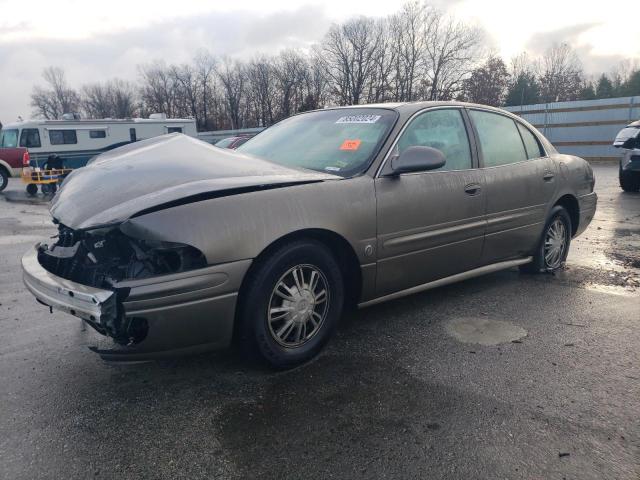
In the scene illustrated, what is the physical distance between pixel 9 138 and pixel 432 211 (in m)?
19.5

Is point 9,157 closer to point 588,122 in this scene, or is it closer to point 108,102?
point 588,122

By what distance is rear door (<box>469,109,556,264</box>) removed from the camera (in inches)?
154

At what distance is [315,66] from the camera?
58.2 metres

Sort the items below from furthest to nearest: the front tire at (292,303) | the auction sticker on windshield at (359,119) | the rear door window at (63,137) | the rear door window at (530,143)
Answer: the rear door window at (63,137), the rear door window at (530,143), the auction sticker on windshield at (359,119), the front tire at (292,303)

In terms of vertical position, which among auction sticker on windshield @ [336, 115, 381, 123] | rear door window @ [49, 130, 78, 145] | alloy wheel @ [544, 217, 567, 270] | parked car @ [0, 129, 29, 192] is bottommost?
alloy wheel @ [544, 217, 567, 270]

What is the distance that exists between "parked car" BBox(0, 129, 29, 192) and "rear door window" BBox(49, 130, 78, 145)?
1.18 meters

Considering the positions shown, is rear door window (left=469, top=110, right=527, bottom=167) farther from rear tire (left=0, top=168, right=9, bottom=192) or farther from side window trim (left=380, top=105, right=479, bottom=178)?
rear tire (left=0, top=168, right=9, bottom=192)

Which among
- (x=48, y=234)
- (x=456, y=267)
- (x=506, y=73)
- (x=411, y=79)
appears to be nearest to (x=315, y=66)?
(x=411, y=79)

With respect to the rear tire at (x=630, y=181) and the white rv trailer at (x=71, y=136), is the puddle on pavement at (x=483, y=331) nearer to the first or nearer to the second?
the rear tire at (x=630, y=181)

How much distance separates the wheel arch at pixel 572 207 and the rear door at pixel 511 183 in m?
0.32

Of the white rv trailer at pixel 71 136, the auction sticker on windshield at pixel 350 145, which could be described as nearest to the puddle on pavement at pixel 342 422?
the auction sticker on windshield at pixel 350 145

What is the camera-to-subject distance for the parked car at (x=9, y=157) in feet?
56.3

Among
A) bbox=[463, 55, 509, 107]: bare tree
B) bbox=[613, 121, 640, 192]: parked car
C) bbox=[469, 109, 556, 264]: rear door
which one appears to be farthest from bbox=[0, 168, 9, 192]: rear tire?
bbox=[463, 55, 509, 107]: bare tree

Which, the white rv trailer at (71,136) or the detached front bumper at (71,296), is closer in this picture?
the detached front bumper at (71,296)
